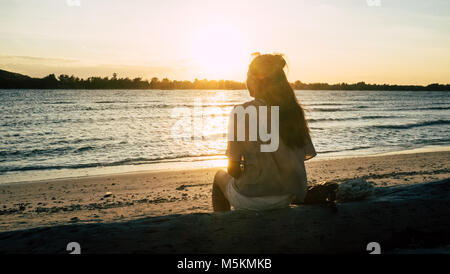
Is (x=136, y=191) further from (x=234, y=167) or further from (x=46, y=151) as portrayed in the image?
(x=46, y=151)

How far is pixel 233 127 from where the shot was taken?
333 centimetres

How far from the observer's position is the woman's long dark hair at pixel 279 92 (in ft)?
10.9

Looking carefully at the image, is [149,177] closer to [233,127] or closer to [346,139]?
[233,127]

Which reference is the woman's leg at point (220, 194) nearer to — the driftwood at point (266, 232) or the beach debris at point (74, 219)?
the driftwood at point (266, 232)

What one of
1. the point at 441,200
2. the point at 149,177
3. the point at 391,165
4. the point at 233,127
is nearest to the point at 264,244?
the point at 233,127

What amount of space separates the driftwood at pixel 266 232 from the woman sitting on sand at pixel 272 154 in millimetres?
157

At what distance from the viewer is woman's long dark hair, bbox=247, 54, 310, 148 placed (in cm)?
331

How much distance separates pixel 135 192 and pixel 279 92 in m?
6.66

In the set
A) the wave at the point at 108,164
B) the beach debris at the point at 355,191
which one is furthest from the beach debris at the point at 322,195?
the wave at the point at 108,164

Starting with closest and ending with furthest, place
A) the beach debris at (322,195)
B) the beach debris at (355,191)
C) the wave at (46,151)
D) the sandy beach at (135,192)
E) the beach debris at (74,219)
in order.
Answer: the beach debris at (322,195) < the beach debris at (355,191) < the beach debris at (74,219) < the sandy beach at (135,192) < the wave at (46,151)

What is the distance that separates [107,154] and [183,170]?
521 cm

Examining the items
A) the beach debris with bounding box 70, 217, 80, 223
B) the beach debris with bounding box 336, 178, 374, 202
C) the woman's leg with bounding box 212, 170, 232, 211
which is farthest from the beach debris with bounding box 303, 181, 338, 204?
the beach debris with bounding box 70, 217, 80, 223

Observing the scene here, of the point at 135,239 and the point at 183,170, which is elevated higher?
the point at 135,239

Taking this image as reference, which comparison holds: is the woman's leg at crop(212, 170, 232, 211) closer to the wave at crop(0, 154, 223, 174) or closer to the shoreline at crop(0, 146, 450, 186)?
the shoreline at crop(0, 146, 450, 186)
